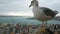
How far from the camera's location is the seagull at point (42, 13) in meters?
1.20

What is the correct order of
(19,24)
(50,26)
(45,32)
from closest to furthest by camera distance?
(45,32) → (50,26) → (19,24)

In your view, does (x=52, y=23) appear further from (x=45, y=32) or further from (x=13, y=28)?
(x=13, y=28)

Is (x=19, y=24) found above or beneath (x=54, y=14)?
beneath

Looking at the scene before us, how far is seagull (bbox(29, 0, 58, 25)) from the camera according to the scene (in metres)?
1.20

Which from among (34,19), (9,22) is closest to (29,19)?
(34,19)

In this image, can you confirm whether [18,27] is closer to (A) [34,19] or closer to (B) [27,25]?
(B) [27,25]

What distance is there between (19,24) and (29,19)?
17cm

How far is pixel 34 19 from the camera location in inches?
49.7

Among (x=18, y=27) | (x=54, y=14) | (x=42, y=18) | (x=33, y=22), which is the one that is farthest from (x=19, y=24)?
(x=54, y=14)

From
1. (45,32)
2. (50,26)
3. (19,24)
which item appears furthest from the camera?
(19,24)

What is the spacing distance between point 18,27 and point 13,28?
0.06m

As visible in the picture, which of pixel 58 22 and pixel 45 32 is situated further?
pixel 58 22

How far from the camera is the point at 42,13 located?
3.98 feet

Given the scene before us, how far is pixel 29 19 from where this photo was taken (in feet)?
4.19
